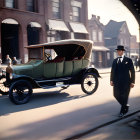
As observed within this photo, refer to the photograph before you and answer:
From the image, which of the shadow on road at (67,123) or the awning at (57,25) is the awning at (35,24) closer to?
the awning at (57,25)

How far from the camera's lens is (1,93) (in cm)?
809

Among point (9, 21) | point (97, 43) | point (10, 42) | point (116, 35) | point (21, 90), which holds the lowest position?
point (21, 90)

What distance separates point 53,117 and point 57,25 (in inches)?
786

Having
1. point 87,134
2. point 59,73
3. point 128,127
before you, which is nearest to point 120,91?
point 128,127

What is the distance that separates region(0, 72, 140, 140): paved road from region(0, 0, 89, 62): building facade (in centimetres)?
1249

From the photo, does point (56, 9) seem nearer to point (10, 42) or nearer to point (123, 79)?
point (10, 42)

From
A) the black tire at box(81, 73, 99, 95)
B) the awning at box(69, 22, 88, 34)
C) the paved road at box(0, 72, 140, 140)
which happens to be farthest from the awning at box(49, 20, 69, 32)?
the paved road at box(0, 72, 140, 140)

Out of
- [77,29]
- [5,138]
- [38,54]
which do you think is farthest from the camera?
[77,29]

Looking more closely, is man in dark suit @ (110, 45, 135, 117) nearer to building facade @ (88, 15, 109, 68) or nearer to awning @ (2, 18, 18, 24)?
awning @ (2, 18, 18, 24)

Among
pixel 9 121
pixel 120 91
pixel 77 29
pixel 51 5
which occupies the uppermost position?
pixel 51 5

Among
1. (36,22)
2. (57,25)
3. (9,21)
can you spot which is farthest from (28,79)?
(57,25)

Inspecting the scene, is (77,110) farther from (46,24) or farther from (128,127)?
(46,24)

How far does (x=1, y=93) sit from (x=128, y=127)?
5.58 m

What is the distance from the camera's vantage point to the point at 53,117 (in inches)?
198
